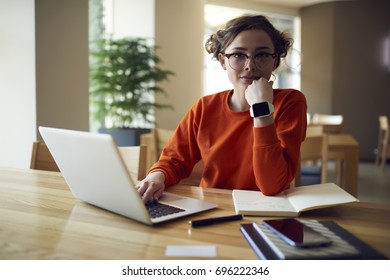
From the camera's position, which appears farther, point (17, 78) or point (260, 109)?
point (17, 78)

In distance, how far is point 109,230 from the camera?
0.72 meters

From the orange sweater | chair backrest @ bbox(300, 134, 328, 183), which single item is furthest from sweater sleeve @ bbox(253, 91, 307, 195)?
chair backrest @ bbox(300, 134, 328, 183)

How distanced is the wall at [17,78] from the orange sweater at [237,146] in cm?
187

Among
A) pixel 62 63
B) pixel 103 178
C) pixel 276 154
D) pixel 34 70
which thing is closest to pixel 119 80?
pixel 62 63

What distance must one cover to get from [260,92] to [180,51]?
3.87m

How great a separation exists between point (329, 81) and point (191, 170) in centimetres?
600

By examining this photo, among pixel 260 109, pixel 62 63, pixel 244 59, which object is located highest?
pixel 62 63

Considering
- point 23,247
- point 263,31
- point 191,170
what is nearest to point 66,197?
point 23,247

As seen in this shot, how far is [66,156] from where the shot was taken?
0.85 meters

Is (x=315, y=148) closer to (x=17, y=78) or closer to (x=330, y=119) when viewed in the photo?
(x=17, y=78)

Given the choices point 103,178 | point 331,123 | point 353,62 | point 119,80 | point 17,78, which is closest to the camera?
point 103,178

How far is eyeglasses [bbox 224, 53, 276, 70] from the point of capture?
1.19 meters

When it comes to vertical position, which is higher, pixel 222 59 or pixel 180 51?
pixel 180 51
